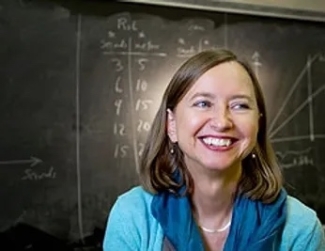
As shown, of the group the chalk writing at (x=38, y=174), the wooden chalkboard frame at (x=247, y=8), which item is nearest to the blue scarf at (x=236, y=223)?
the chalk writing at (x=38, y=174)

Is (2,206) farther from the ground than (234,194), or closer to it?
closer to it

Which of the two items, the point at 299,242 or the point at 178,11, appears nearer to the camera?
the point at 299,242

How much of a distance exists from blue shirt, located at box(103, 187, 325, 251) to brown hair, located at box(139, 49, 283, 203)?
0.18ft

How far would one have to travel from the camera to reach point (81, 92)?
5.98ft

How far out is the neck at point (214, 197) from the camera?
1.24 m

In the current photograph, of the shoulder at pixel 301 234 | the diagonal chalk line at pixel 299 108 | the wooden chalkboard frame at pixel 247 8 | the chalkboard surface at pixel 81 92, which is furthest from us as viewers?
the diagonal chalk line at pixel 299 108

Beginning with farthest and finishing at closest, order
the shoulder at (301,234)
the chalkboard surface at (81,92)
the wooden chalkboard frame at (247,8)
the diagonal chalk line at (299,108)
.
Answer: the diagonal chalk line at (299,108) → the wooden chalkboard frame at (247,8) → the chalkboard surface at (81,92) → the shoulder at (301,234)

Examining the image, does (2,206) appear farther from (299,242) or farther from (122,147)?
(299,242)

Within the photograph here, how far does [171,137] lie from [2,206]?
29.3 inches

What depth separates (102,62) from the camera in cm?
187

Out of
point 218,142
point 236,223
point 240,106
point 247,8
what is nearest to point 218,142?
point 218,142

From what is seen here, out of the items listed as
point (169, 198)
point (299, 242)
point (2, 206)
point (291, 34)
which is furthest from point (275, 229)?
point (291, 34)

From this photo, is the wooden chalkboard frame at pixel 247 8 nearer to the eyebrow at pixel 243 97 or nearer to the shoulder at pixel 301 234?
the eyebrow at pixel 243 97

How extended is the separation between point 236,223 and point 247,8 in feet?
3.93
